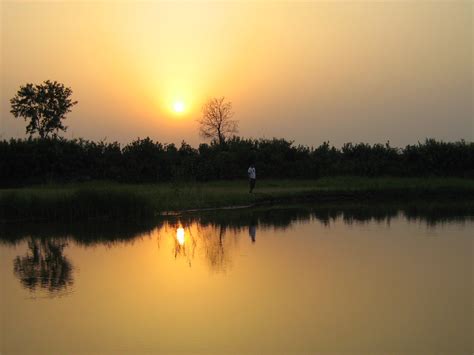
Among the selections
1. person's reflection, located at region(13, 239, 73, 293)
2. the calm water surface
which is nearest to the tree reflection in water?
the calm water surface

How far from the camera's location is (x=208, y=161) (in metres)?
42.1

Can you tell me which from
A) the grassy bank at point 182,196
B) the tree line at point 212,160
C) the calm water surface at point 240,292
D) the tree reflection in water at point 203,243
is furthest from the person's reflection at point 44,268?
the tree line at point 212,160

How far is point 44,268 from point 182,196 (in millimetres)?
13552

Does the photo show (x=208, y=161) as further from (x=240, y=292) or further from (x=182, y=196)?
(x=240, y=292)

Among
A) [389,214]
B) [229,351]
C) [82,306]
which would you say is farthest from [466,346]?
[389,214]

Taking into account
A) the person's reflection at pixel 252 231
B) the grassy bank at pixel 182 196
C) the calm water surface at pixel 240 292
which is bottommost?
the calm water surface at pixel 240 292

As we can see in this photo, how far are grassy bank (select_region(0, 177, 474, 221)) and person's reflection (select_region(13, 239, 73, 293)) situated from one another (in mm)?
5272

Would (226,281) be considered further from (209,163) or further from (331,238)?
(209,163)

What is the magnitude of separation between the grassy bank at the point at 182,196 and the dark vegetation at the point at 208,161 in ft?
7.69

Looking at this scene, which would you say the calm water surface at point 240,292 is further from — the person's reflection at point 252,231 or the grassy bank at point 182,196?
the grassy bank at point 182,196

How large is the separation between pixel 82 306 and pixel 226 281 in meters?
2.80

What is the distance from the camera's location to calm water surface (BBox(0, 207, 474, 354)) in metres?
7.76

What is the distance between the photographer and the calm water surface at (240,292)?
305 inches

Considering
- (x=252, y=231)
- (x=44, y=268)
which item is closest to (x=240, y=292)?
(x=44, y=268)
